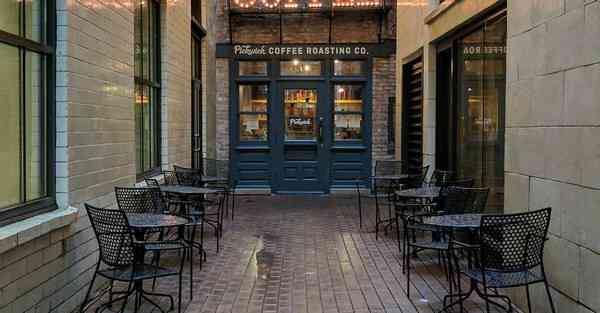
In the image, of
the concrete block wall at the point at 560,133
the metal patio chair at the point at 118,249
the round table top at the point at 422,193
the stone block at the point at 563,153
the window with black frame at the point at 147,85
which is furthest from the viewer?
the window with black frame at the point at 147,85

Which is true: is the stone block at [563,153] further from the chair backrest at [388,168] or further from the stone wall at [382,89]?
the stone wall at [382,89]

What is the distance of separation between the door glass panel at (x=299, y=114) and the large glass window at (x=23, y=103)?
354 inches

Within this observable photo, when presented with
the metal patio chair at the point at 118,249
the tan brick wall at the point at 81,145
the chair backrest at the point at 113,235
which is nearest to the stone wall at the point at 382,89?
the tan brick wall at the point at 81,145

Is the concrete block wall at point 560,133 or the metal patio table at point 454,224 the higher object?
the concrete block wall at point 560,133

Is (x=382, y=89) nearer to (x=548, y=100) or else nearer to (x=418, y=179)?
(x=418, y=179)

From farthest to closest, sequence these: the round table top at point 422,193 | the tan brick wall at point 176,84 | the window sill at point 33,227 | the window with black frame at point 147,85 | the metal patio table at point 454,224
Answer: the tan brick wall at point 176,84, the window with black frame at point 147,85, the round table top at point 422,193, the metal patio table at point 454,224, the window sill at point 33,227

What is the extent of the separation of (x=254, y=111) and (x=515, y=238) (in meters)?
9.80

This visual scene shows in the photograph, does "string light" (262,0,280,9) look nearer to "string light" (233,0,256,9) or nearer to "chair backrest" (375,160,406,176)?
"string light" (233,0,256,9)

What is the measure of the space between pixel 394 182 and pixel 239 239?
269 centimetres

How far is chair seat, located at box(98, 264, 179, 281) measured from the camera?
4.66 meters

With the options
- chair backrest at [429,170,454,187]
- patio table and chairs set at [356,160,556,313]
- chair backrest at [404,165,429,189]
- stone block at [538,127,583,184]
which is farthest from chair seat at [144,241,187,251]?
chair backrest at [404,165,429,189]

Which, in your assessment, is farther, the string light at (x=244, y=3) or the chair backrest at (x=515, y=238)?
the string light at (x=244, y=3)

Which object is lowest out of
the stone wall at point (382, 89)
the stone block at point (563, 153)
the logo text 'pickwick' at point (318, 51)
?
the stone block at point (563, 153)

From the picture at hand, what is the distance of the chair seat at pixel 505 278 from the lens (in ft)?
14.0
